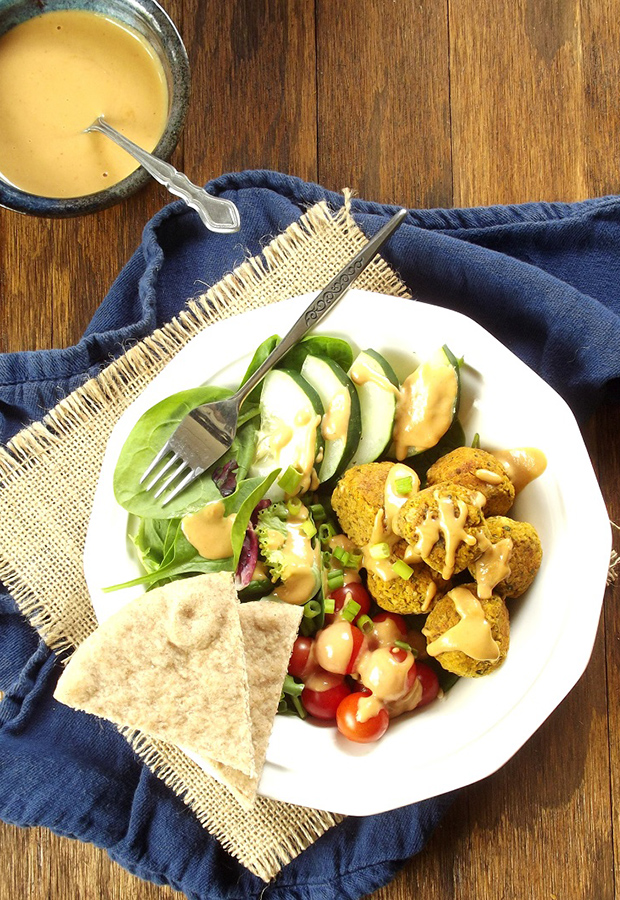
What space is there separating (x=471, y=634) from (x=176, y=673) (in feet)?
2.42

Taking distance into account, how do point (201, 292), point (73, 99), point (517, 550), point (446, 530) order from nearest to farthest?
point (446, 530) < point (517, 550) < point (73, 99) < point (201, 292)

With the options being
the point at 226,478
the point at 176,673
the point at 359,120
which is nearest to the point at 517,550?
the point at 226,478

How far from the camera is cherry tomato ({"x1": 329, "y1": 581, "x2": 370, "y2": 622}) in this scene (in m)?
2.25

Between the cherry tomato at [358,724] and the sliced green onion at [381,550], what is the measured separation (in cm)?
38

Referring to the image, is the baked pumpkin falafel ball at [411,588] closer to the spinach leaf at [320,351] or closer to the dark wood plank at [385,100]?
the spinach leaf at [320,351]

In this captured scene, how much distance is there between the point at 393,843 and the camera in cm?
247

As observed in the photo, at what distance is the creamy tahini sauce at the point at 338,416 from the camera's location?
87.0 inches

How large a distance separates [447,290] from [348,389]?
0.57 meters

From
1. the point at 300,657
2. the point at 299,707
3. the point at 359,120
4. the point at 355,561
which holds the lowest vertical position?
the point at 299,707

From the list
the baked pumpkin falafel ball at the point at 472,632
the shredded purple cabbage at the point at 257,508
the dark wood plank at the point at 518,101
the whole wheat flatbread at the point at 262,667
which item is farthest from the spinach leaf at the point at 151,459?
the dark wood plank at the point at 518,101

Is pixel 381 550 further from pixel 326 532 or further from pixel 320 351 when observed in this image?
pixel 320 351

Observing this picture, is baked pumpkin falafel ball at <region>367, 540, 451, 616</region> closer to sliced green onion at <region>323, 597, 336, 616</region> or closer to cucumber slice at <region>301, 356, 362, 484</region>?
sliced green onion at <region>323, 597, 336, 616</region>

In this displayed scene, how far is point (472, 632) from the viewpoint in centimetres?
203

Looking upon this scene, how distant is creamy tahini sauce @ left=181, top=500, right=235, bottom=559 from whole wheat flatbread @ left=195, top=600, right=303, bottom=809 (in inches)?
7.5
